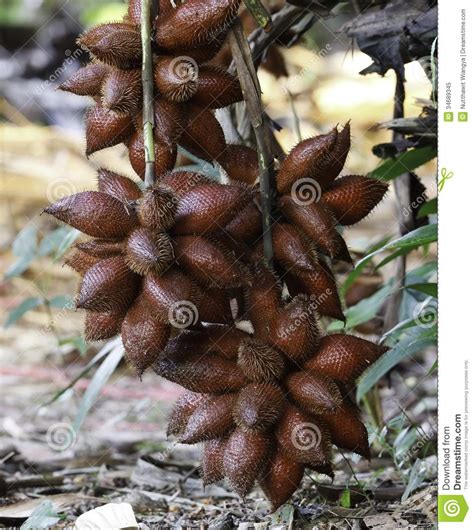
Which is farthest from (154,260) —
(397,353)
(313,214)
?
(397,353)

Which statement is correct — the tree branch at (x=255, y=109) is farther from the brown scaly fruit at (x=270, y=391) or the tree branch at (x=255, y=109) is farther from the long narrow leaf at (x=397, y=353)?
the long narrow leaf at (x=397, y=353)

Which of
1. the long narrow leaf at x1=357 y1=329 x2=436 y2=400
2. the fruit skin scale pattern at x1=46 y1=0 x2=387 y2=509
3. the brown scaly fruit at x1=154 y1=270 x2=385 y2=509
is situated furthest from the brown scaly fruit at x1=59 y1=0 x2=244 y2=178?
the long narrow leaf at x1=357 y1=329 x2=436 y2=400

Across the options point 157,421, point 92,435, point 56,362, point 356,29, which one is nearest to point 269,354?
point 356,29

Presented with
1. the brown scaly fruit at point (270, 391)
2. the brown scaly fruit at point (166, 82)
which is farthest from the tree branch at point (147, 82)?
the brown scaly fruit at point (270, 391)

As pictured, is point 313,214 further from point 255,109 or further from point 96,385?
point 96,385

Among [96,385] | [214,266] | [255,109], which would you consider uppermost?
[255,109]

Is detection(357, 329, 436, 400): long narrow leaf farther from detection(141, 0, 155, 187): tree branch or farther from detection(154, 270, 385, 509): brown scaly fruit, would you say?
detection(141, 0, 155, 187): tree branch
